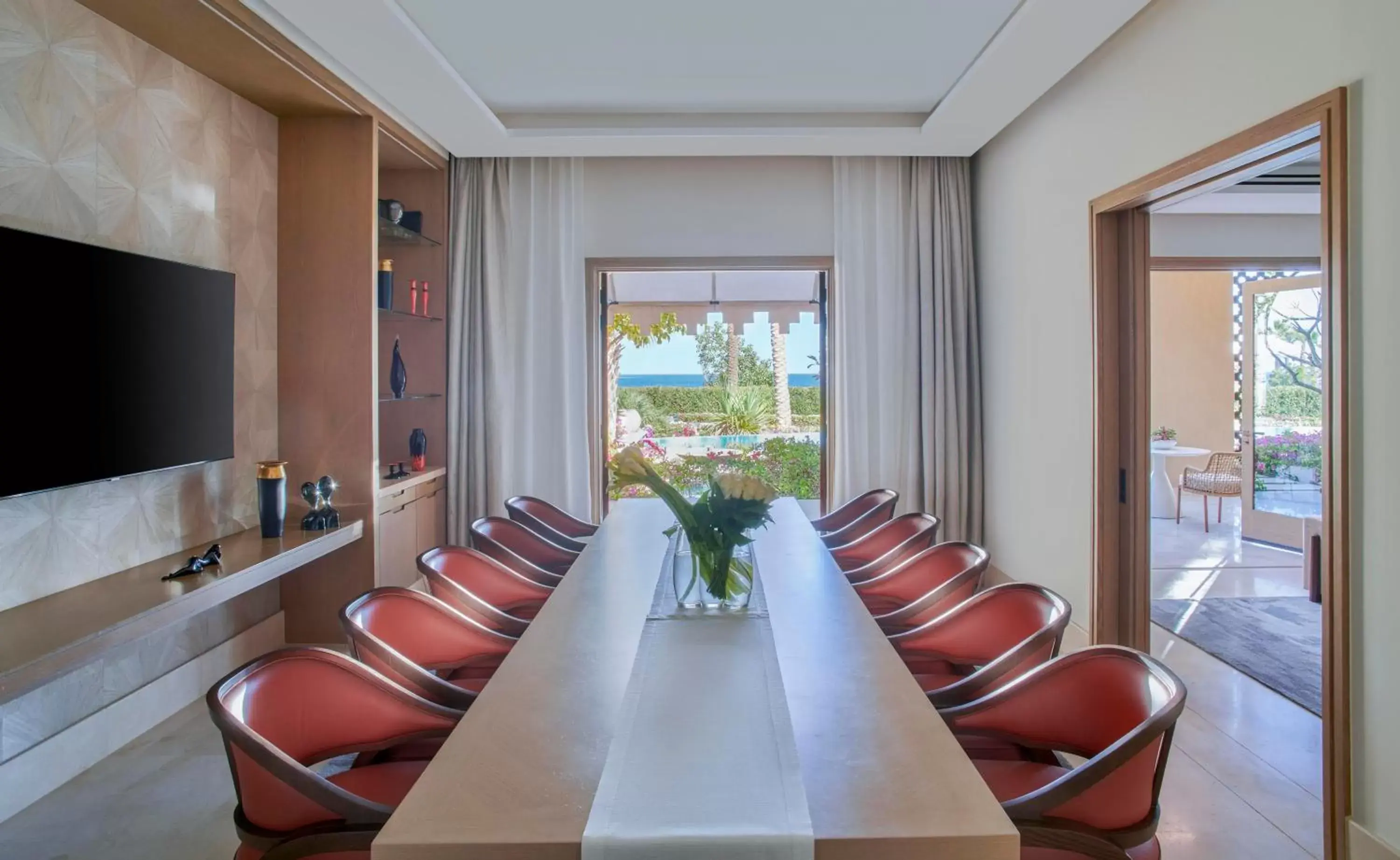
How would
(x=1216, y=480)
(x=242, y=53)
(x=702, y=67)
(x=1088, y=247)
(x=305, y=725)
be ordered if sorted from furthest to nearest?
1. (x=1216, y=480)
2. (x=702, y=67)
3. (x=1088, y=247)
4. (x=242, y=53)
5. (x=305, y=725)

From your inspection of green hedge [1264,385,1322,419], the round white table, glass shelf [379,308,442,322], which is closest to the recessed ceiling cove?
glass shelf [379,308,442,322]

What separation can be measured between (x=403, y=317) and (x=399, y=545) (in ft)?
4.47

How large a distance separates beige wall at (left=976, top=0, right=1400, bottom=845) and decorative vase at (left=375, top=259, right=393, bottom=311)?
343cm

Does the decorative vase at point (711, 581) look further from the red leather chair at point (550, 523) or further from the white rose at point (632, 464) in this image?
the red leather chair at point (550, 523)

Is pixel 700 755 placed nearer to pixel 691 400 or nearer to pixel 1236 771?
pixel 1236 771

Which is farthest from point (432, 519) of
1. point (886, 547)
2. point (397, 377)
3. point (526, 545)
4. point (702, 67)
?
point (702, 67)

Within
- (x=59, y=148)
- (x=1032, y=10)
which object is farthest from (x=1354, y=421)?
(x=59, y=148)

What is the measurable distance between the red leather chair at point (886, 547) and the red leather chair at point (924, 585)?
2.5 inches

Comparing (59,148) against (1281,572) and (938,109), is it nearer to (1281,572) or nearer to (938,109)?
(938,109)

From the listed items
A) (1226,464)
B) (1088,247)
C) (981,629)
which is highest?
(1088,247)

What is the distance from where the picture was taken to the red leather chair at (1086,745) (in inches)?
55.5

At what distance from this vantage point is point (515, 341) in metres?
5.03

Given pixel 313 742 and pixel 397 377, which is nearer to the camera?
pixel 313 742

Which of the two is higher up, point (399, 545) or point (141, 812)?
point (399, 545)
